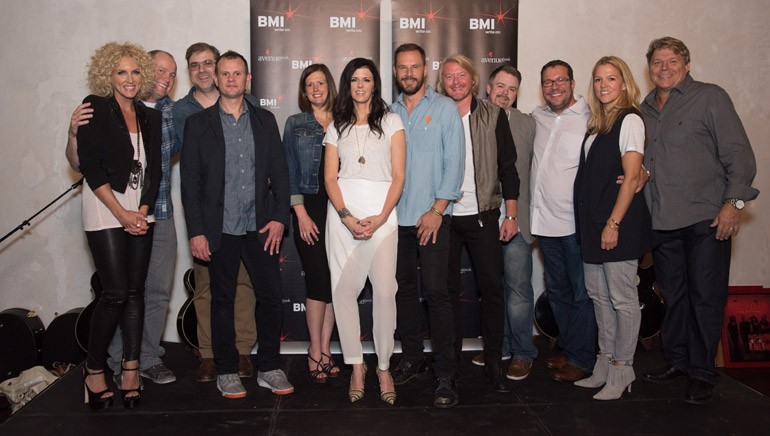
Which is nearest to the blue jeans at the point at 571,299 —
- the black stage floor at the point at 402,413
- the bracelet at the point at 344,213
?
the black stage floor at the point at 402,413

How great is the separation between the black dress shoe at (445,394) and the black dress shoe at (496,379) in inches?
11.0

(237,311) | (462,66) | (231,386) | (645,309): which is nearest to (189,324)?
(237,311)

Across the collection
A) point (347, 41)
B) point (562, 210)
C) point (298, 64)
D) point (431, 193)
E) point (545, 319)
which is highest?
point (347, 41)

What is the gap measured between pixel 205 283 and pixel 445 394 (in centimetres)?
160

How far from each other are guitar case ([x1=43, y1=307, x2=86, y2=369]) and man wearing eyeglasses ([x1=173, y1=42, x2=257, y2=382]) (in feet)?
3.31

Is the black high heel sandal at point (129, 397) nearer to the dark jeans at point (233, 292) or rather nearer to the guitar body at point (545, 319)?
the dark jeans at point (233, 292)

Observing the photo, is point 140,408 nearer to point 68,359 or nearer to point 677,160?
point 68,359

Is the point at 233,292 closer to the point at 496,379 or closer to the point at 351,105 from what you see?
the point at 351,105

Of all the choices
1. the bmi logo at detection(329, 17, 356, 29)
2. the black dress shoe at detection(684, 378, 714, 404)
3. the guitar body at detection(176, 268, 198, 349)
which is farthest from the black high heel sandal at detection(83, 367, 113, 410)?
the black dress shoe at detection(684, 378, 714, 404)

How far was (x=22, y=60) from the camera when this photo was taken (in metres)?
4.33

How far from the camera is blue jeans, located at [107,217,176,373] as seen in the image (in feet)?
11.6

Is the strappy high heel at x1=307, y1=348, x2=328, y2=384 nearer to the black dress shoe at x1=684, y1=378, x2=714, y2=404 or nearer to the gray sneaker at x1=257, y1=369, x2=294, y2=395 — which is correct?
the gray sneaker at x1=257, y1=369, x2=294, y2=395

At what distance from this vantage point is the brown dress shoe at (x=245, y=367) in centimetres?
368

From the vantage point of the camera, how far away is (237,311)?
386cm
